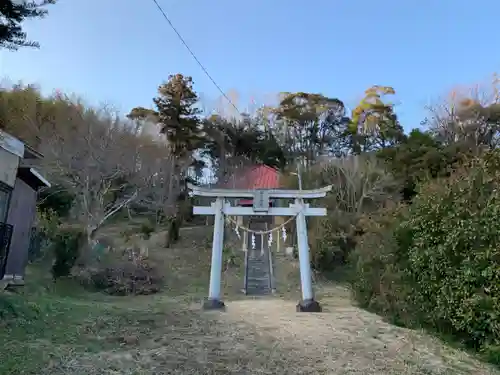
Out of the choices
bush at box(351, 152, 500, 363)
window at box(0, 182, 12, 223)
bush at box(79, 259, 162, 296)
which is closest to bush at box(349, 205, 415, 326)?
bush at box(351, 152, 500, 363)

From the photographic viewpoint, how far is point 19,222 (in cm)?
1027

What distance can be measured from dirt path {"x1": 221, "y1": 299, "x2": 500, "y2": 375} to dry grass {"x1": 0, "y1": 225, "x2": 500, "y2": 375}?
0.04ft

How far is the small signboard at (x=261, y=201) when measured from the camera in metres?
10.3

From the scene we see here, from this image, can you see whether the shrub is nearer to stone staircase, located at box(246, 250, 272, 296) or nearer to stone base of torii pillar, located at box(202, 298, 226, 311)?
stone base of torii pillar, located at box(202, 298, 226, 311)

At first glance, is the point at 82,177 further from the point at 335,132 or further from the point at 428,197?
the point at 335,132

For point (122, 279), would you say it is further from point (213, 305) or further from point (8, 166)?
point (8, 166)

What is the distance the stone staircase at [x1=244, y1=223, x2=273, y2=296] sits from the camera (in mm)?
14992

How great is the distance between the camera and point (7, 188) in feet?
28.1

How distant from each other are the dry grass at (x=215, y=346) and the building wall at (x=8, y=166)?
2729 millimetres

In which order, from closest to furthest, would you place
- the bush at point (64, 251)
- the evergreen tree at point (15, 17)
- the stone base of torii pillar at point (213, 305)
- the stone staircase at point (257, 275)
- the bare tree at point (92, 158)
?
the evergreen tree at point (15, 17) < the stone base of torii pillar at point (213, 305) < the bush at point (64, 251) < the stone staircase at point (257, 275) < the bare tree at point (92, 158)

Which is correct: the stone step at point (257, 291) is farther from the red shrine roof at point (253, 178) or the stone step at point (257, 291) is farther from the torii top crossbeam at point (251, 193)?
the red shrine roof at point (253, 178)

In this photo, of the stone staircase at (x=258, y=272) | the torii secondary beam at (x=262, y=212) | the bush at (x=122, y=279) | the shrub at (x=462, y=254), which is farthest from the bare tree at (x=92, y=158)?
the shrub at (x=462, y=254)

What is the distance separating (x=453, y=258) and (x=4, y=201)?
26.9 ft

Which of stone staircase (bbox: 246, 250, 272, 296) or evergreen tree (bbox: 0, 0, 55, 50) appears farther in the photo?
stone staircase (bbox: 246, 250, 272, 296)
